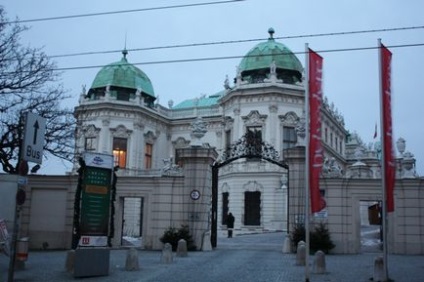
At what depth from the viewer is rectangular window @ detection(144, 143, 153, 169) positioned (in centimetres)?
5054

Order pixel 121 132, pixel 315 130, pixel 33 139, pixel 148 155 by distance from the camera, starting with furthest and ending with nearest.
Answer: pixel 148 155, pixel 121 132, pixel 315 130, pixel 33 139

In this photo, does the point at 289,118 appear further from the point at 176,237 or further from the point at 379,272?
the point at 379,272

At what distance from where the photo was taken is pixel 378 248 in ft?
90.5

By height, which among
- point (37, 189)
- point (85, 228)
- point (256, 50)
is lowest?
point (85, 228)

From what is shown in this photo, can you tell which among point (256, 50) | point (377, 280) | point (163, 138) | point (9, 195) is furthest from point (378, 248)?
point (163, 138)

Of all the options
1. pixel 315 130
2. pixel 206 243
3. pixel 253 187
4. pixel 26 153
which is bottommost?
pixel 206 243

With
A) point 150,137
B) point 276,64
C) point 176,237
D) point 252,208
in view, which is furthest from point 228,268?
point 150,137

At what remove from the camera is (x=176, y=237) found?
2383 centimetres

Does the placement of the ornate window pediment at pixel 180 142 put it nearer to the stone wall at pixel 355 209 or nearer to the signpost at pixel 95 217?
the stone wall at pixel 355 209

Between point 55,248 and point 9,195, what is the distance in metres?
4.87

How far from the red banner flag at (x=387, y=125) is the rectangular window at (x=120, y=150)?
3537 centimetres

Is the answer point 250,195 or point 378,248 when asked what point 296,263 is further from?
point 250,195

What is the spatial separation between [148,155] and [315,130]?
37224mm

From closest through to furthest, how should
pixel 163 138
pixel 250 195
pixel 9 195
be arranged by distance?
pixel 9 195 < pixel 250 195 < pixel 163 138
